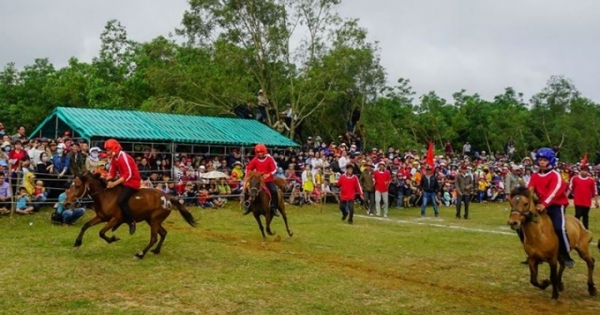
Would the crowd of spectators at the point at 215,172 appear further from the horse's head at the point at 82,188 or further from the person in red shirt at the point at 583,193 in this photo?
the horse's head at the point at 82,188

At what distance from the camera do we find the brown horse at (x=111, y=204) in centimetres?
1157

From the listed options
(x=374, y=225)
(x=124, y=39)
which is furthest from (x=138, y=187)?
(x=124, y=39)

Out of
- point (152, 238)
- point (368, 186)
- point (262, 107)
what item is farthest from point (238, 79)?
point (152, 238)

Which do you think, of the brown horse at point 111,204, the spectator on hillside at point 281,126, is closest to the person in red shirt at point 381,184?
the spectator on hillside at point 281,126

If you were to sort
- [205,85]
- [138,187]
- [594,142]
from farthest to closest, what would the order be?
1. [594,142]
2. [205,85]
3. [138,187]

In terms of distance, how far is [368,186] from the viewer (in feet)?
72.3

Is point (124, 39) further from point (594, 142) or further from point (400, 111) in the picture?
point (594, 142)

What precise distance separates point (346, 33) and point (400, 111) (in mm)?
16460

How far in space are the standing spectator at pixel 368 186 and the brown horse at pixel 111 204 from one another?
446 inches

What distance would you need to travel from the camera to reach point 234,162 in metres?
23.6

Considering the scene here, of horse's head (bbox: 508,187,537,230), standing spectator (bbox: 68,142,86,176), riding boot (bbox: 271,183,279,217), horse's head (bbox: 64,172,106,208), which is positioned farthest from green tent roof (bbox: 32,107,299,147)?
horse's head (bbox: 508,187,537,230)

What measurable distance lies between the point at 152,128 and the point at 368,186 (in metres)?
8.43

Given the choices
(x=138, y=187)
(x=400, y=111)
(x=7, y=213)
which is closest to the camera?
(x=138, y=187)

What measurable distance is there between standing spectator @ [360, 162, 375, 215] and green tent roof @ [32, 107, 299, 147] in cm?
511
